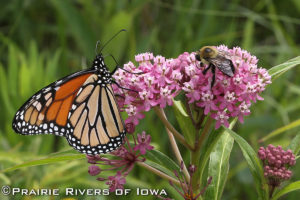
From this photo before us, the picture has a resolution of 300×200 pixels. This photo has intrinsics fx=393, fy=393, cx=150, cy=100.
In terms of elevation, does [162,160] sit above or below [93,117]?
below

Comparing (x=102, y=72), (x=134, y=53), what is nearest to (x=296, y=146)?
(x=102, y=72)

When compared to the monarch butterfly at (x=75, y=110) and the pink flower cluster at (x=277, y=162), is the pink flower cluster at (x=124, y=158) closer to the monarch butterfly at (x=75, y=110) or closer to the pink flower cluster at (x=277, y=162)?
the monarch butterfly at (x=75, y=110)

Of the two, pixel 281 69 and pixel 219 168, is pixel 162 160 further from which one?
pixel 281 69

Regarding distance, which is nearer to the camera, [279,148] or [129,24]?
[279,148]

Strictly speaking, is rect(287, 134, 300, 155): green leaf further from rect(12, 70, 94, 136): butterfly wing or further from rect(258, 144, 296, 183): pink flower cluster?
rect(12, 70, 94, 136): butterfly wing

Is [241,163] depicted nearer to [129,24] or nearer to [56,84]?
[129,24]

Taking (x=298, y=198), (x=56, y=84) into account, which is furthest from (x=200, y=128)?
(x=298, y=198)
